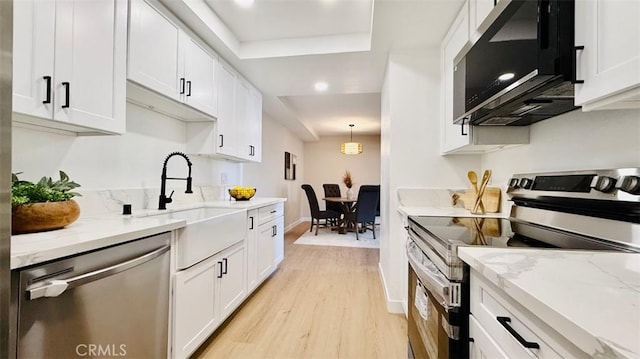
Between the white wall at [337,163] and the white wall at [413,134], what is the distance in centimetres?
557

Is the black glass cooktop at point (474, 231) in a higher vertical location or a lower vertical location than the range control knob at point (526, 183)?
lower

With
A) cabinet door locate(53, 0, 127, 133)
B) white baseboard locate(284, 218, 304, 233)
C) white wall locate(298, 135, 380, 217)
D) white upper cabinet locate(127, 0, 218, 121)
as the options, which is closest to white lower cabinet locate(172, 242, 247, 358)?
cabinet door locate(53, 0, 127, 133)

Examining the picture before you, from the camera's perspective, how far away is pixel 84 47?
1.33 m

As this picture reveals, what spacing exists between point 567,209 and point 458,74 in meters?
0.93

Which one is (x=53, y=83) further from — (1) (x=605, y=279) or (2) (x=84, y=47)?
(1) (x=605, y=279)

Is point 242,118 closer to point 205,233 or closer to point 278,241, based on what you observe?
point 278,241

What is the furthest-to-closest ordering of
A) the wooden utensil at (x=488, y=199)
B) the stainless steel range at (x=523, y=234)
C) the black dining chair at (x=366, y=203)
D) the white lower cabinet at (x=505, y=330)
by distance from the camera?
1. the black dining chair at (x=366, y=203)
2. the wooden utensil at (x=488, y=199)
3. the stainless steel range at (x=523, y=234)
4. the white lower cabinet at (x=505, y=330)

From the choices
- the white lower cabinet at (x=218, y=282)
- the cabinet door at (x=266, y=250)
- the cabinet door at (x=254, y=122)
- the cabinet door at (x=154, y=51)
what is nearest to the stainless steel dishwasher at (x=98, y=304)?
the white lower cabinet at (x=218, y=282)

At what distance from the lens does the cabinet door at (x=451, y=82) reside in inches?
72.4

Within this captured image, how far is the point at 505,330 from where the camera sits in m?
0.72

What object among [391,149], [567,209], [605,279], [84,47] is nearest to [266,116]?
[391,149]

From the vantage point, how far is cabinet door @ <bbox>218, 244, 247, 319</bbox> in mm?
2018

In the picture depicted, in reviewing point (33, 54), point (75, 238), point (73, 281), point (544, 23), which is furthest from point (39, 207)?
point (544, 23)

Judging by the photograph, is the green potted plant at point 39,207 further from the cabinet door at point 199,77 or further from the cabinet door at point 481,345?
the cabinet door at point 481,345
